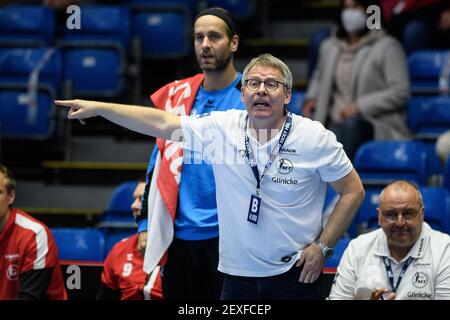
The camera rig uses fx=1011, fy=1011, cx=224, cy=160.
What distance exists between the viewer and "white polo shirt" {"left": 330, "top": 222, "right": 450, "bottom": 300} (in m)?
4.05

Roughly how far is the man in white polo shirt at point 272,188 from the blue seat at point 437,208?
1806 millimetres

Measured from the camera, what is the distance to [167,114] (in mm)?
3553

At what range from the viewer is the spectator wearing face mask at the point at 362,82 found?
624 centimetres

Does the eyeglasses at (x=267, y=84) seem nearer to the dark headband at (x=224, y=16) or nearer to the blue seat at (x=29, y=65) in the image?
the dark headband at (x=224, y=16)

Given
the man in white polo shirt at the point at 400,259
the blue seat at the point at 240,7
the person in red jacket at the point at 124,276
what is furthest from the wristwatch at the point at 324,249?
the blue seat at the point at 240,7

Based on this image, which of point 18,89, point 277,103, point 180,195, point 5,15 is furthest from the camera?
point 5,15

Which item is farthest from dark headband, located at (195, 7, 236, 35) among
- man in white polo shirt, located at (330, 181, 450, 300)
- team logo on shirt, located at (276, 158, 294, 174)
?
man in white polo shirt, located at (330, 181, 450, 300)

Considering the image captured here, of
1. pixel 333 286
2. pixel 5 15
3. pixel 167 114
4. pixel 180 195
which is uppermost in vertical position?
pixel 5 15

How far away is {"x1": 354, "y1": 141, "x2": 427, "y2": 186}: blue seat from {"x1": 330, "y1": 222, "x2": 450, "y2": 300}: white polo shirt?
168cm

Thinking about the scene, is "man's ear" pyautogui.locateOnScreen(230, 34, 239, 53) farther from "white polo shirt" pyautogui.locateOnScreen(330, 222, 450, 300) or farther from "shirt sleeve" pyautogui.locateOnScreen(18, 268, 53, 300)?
"shirt sleeve" pyautogui.locateOnScreen(18, 268, 53, 300)

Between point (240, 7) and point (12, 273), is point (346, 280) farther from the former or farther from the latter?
point (240, 7)

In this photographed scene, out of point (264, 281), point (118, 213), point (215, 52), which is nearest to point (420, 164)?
point (118, 213)
